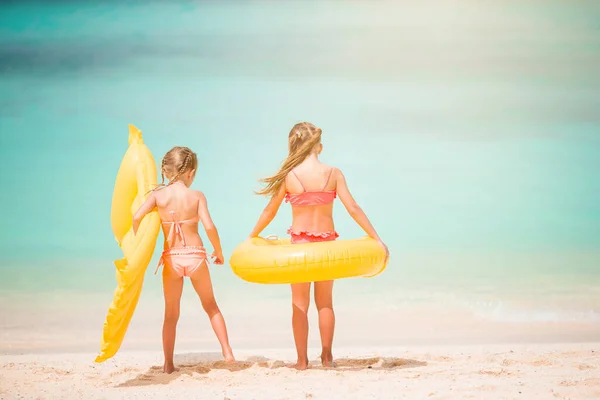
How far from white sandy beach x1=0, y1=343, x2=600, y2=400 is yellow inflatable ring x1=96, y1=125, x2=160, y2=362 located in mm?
469

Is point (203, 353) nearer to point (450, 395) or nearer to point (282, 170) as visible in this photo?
point (282, 170)

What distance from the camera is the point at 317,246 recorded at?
20.5 ft

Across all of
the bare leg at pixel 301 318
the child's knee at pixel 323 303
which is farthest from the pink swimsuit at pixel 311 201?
the child's knee at pixel 323 303

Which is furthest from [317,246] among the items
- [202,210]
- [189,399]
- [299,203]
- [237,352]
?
[237,352]

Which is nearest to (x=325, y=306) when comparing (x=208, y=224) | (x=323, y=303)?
(x=323, y=303)

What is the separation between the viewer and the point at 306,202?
6488 millimetres

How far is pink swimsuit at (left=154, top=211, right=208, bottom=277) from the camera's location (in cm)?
652

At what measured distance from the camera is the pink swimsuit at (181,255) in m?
6.52

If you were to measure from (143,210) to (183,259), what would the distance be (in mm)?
511

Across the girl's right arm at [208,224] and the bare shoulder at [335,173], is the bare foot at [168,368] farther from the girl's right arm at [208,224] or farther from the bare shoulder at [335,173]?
the bare shoulder at [335,173]

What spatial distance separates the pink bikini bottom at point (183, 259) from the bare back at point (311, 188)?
0.82 metres

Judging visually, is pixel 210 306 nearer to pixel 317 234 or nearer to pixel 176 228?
pixel 176 228

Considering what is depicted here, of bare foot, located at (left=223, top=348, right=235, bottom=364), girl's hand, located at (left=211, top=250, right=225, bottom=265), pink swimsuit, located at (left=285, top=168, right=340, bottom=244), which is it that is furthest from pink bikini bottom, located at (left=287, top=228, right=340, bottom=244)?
bare foot, located at (left=223, top=348, right=235, bottom=364)

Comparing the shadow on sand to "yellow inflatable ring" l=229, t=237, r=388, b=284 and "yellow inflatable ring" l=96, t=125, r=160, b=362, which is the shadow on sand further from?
"yellow inflatable ring" l=229, t=237, r=388, b=284
